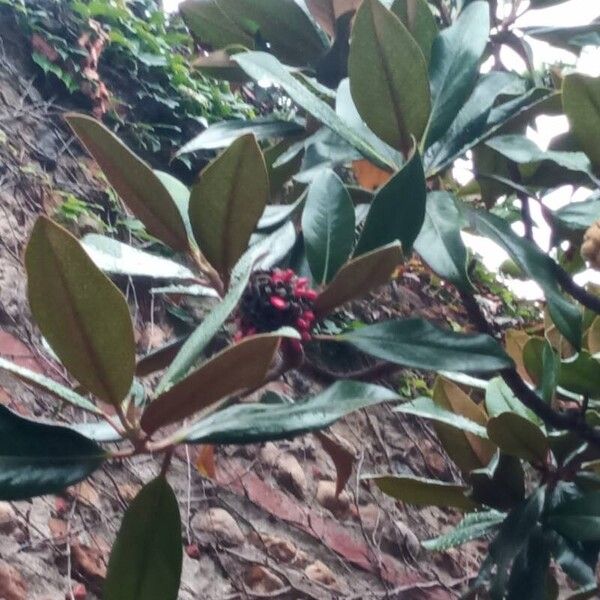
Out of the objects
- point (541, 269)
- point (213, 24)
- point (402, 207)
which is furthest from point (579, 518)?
point (213, 24)

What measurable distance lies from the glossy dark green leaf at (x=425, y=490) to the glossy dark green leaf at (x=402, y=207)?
44cm

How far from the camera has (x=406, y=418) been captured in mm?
2045

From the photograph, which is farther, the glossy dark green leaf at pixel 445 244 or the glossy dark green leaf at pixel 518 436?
the glossy dark green leaf at pixel 518 436

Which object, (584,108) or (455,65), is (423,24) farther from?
(584,108)

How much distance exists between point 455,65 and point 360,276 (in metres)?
0.32

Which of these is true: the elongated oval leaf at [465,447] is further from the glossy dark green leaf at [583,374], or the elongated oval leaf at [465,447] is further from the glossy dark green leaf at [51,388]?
the glossy dark green leaf at [51,388]

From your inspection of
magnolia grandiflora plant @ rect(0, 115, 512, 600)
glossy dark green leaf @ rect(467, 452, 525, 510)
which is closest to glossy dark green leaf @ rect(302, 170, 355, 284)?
magnolia grandiflora plant @ rect(0, 115, 512, 600)

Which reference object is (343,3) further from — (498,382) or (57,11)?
(57,11)

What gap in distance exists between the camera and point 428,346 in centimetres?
62

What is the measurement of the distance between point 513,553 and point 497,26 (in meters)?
0.79

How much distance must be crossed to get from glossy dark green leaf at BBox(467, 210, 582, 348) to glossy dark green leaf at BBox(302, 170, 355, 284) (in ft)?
0.47

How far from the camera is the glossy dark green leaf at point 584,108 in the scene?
74 centimetres

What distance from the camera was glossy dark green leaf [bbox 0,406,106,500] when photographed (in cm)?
49

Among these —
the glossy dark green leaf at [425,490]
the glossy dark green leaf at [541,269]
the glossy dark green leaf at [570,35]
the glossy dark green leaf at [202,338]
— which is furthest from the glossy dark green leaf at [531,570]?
the glossy dark green leaf at [570,35]
